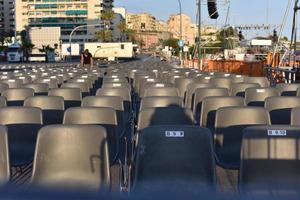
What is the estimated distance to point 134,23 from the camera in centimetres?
16438

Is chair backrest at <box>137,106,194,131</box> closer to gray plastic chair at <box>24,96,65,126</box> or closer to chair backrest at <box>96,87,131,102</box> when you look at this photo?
gray plastic chair at <box>24,96,65,126</box>

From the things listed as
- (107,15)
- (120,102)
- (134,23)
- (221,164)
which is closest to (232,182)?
(221,164)

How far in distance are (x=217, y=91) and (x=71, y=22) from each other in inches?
5003

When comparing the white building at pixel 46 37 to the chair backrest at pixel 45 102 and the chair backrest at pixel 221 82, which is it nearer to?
the chair backrest at pixel 221 82

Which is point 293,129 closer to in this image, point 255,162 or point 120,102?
point 255,162

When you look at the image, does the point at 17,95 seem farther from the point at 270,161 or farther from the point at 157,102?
the point at 270,161

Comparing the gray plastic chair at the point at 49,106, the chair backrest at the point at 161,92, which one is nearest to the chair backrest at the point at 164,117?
the gray plastic chair at the point at 49,106

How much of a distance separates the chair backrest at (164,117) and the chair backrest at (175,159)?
1.23 m

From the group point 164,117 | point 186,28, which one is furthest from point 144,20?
point 164,117

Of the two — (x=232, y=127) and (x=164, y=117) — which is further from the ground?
(x=164, y=117)

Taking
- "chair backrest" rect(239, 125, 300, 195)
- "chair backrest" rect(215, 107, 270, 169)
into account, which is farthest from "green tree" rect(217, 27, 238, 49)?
"chair backrest" rect(239, 125, 300, 195)

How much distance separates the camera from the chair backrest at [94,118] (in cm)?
540

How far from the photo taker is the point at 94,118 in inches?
215

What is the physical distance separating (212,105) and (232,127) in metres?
0.83
